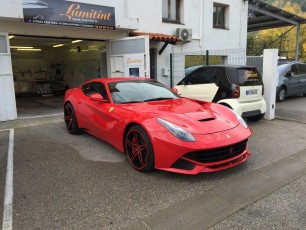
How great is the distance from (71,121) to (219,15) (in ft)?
36.4

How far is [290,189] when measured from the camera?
11.5 feet

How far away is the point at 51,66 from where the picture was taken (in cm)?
1855

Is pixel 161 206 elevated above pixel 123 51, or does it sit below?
below

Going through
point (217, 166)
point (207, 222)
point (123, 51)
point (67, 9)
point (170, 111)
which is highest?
point (67, 9)

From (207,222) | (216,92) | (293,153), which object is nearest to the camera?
(207,222)

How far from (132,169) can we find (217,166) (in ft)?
4.12

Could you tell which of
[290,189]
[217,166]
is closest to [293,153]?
[290,189]

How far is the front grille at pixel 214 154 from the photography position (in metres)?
3.56

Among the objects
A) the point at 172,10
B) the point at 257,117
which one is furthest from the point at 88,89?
the point at 172,10

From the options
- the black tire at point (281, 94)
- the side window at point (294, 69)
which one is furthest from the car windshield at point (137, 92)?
the side window at point (294, 69)

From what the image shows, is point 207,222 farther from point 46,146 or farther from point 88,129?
point 46,146

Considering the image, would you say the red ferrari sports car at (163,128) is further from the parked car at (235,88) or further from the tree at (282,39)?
the tree at (282,39)

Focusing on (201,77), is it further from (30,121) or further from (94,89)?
(30,121)

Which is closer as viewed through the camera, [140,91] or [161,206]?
[161,206]
